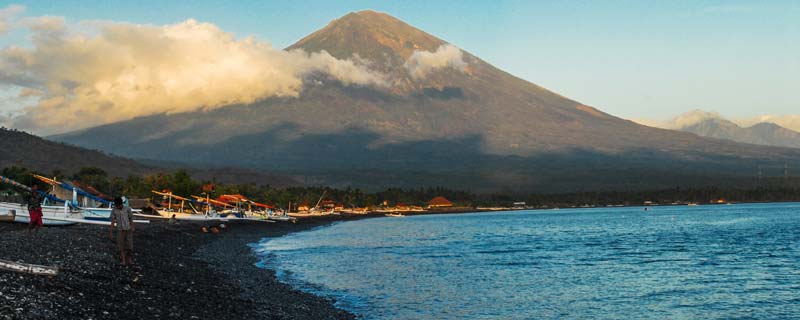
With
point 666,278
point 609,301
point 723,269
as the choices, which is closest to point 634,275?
point 666,278

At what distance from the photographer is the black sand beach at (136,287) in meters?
18.0

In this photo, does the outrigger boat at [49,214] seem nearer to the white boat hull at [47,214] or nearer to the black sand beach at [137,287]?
the white boat hull at [47,214]

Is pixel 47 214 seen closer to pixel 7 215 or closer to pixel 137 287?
pixel 7 215

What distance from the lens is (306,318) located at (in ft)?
78.1

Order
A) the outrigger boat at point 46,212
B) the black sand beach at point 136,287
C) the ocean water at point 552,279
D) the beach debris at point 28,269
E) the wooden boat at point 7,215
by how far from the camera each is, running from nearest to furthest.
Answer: the black sand beach at point 136,287 → the beach debris at point 28,269 → the ocean water at point 552,279 → the wooden boat at point 7,215 → the outrigger boat at point 46,212

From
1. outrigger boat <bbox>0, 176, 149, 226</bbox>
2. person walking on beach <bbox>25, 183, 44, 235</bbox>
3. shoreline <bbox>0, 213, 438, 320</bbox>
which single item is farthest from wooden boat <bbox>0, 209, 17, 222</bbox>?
person walking on beach <bbox>25, 183, 44, 235</bbox>

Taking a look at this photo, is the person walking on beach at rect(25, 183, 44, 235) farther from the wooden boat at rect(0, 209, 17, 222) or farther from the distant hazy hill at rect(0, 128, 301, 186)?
the distant hazy hill at rect(0, 128, 301, 186)

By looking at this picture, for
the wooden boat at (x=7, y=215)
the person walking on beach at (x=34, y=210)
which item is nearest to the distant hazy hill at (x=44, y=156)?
the wooden boat at (x=7, y=215)

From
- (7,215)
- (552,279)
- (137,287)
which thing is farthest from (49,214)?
(552,279)

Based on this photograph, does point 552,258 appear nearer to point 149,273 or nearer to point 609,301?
point 609,301

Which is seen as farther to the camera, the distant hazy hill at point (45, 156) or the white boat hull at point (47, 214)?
the distant hazy hill at point (45, 156)

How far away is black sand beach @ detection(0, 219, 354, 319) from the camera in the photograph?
59.0 ft

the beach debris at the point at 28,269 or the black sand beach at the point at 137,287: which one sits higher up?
the beach debris at the point at 28,269

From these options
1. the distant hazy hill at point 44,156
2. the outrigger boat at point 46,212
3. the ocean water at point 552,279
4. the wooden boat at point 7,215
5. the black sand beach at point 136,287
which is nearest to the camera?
the black sand beach at point 136,287
